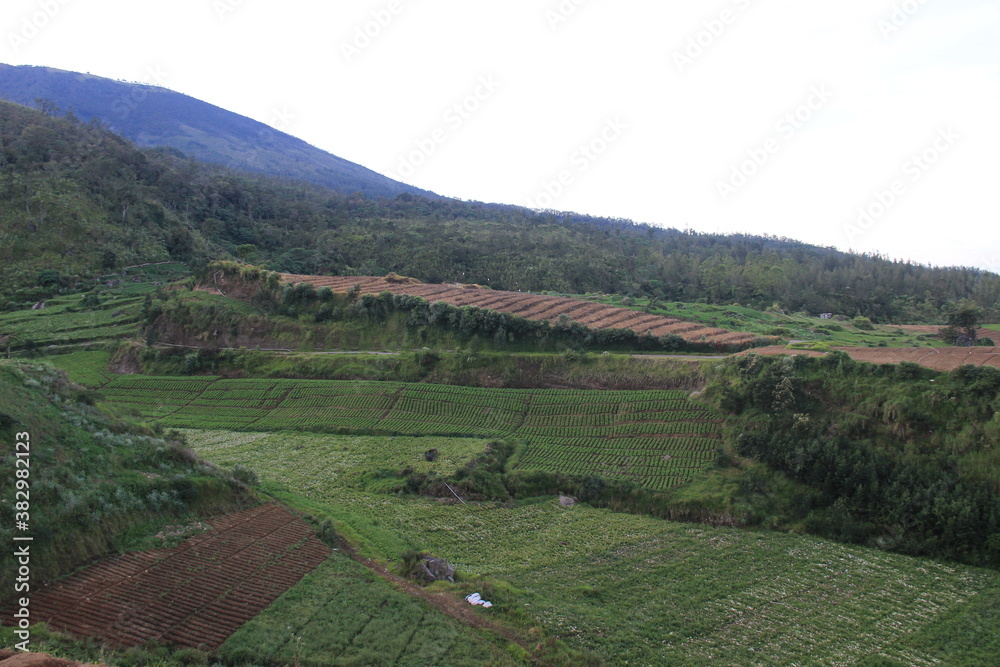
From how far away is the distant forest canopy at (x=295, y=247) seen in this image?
7150 cm

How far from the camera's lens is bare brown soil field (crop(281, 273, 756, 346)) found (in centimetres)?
4634

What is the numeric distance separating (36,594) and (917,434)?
34.2 metres

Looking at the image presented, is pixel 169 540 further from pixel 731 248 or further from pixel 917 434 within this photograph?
pixel 731 248

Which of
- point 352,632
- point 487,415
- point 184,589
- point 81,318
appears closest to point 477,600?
point 352,632

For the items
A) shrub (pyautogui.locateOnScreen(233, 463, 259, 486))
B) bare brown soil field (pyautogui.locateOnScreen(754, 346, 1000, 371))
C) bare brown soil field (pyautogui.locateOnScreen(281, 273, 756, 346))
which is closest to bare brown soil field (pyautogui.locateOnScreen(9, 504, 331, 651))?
shrub (pyautogui.locateOnScreen(233, 463, 259, 486))

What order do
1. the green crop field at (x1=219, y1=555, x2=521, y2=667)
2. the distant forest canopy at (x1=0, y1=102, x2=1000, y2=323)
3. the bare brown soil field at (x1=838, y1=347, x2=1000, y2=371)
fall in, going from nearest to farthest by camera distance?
1. the green crop field at (x1=219, y1=555, x2=521, y2=667)
2. the bare brown soil field at (x1=838, y1=347, x2=1000, y2=371)
3. the distant forest canopy at (x1=0, y1=102, x2=1000, y2=323)

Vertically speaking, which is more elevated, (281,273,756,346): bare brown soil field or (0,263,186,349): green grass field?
(281,273,756,346): bare brown soil field

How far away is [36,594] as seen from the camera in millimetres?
14711

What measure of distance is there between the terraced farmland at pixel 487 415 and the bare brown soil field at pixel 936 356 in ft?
31.8

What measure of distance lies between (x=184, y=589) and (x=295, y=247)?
289ft

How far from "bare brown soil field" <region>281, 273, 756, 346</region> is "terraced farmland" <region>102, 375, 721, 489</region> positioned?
10.3 metres

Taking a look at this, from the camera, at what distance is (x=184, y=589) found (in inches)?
636

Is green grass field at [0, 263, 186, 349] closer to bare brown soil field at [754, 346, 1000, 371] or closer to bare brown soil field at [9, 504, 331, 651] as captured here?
bare brown soil field at [9, 504, 331, 651]

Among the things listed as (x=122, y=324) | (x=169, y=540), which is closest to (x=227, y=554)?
(x=169, y=540)
